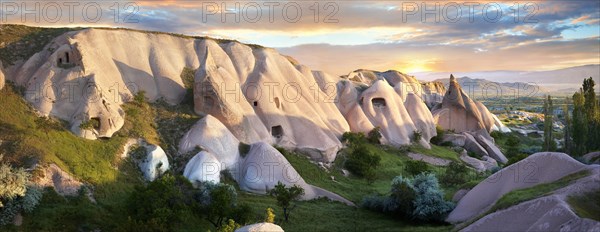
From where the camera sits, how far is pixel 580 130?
179 ft

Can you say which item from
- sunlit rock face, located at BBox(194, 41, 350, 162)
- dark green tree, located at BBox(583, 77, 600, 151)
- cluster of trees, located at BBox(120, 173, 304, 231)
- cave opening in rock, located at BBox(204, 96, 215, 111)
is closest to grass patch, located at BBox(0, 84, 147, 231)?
cluster of trees, located at BBox(120, 173, 304, 231)

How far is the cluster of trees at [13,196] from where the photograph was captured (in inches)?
996

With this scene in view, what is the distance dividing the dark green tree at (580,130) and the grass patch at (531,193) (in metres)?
30.1

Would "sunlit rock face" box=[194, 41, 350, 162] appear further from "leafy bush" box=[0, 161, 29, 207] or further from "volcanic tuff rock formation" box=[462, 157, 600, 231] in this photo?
"volcanic tuff rock formation" box=[462, 157, 600, 231]

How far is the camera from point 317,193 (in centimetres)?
3944

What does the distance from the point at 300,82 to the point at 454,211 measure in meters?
29.9

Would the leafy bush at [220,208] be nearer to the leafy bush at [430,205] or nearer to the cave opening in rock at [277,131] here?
the leafy bush at [430,205]

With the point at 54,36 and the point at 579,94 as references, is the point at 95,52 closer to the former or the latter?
the point at 54,36

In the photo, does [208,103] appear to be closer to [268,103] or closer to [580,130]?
[268,103]

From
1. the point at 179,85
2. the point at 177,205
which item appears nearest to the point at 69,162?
the point at 177,205

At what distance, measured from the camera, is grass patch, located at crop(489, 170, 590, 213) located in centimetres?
2470

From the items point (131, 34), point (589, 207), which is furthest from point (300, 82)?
point (589, 207)

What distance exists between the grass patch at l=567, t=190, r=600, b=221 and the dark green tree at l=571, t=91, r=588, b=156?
1339 inches

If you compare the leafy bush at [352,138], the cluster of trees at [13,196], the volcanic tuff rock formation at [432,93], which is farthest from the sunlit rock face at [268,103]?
the volcanic tuff rock formation at [432,93]
